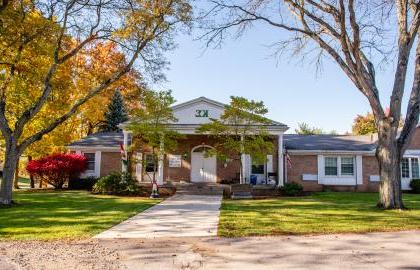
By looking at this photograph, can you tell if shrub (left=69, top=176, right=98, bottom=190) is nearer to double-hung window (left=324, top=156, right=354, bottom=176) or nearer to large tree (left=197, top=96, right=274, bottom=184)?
large tree (left=197, top=96, right=274, bottom=184)

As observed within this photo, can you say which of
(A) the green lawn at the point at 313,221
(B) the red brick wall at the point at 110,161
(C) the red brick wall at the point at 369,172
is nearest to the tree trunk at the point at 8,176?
(A) the green lawn at the point at 313,221

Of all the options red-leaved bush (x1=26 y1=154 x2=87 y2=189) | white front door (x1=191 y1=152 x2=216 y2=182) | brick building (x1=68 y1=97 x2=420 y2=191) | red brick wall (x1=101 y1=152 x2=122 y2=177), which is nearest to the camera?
red-leaved bush (x1=26 y1=154 x2=87 y2=189)

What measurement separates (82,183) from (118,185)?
5.44 meters

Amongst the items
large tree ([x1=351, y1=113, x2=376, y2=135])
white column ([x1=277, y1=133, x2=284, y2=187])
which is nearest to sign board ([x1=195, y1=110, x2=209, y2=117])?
white column ([x1=277, y1=133, x2=284, y2=187])

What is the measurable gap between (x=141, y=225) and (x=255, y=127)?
12354 millimetres

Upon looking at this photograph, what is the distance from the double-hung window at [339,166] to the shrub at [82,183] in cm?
1523

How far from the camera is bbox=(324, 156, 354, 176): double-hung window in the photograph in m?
25.3

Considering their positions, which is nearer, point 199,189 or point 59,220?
point 59,220

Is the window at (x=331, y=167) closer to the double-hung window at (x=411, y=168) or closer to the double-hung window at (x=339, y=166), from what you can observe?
the double-hung window at (x=339, y=166)

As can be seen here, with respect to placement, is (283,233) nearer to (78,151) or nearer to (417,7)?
(417,7)

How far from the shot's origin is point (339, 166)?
2536cm

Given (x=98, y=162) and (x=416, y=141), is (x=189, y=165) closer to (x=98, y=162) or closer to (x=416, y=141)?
(x=98, y=162)

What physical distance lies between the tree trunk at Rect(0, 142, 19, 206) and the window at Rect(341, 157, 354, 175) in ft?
63.5

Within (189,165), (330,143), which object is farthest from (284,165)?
(189,165)
